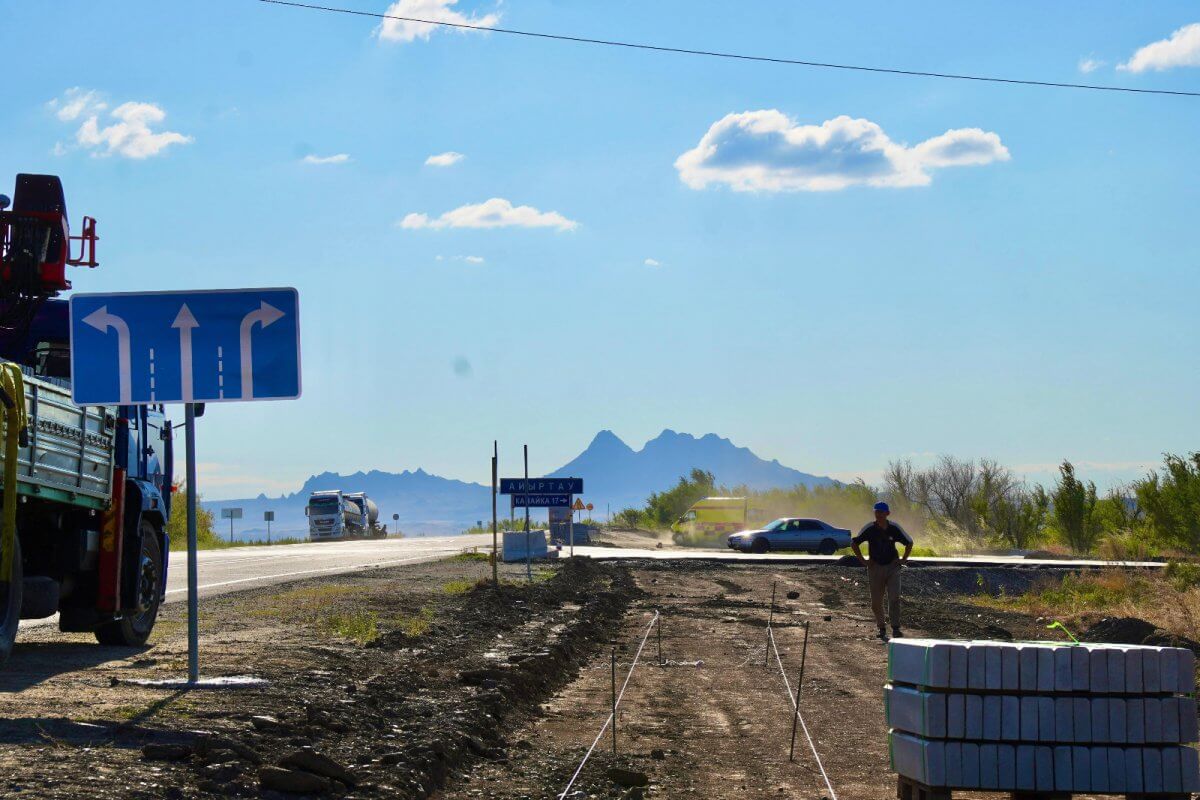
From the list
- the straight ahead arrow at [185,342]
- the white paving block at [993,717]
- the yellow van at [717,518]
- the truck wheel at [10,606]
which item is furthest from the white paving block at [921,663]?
the yellow van at [717,518]

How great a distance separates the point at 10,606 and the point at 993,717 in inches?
303

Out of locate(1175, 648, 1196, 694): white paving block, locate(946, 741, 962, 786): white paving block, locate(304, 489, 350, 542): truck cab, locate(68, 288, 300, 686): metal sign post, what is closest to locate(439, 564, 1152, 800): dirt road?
locate(946, 741, 962, 786): white paving block

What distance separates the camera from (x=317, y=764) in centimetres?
797

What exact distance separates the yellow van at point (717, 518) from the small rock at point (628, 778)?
182ft

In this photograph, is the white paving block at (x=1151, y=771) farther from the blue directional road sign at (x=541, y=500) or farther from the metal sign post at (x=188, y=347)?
the blue directional road sign at (x=541, y=500)

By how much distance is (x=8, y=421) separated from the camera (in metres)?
10.7

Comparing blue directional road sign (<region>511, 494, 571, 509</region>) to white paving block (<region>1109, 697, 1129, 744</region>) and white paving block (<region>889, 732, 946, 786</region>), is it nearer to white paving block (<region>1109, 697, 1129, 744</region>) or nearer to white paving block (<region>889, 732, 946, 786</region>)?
white paving block (<region>889, 732, 946, 786</region>)

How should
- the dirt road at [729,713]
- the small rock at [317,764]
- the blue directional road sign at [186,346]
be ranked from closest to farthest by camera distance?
the small rock at [317,764] → the dirt road at [729,713] → the blue directional road sign at [186,346]

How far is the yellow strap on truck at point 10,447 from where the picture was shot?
418 inches

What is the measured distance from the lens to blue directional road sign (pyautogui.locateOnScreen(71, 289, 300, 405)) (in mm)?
11180

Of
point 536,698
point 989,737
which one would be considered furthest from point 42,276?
point 989,737

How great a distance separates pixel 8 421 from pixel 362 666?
14.0 ft

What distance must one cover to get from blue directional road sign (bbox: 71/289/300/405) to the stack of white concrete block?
5.94 metres

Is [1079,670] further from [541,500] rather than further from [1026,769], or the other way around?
[541,500]
